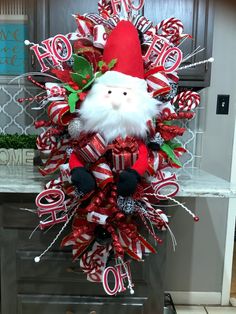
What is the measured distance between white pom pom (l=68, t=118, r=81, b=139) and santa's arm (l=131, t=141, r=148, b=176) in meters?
0.21

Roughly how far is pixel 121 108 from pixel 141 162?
0.18 m

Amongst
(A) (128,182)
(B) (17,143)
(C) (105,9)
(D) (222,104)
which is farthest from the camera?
(D) (222,104)

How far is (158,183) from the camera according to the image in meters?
1.08

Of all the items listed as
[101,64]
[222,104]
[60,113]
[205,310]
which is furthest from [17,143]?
[205,310]

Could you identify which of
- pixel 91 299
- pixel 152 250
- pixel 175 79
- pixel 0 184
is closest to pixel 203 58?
pixel 175 79

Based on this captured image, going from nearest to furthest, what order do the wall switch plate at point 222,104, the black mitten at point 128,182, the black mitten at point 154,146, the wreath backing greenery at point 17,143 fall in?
the black mitten at point 128,182 → the black mitten at point 154,146 → the wreath backing greenery at point 17,143 → the wall switch plate at point 222,104

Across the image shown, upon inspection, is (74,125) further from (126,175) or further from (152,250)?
(152,250)

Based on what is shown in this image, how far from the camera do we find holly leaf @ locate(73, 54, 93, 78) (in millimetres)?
993

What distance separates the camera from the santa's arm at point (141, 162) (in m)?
0.98

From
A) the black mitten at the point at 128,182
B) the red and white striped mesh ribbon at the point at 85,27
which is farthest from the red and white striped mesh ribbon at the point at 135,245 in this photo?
the red and white striped mesh ribbon at the point at 85,27

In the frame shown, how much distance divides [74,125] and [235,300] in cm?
155

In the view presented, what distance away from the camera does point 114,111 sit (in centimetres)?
97

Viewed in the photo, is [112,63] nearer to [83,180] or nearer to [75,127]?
[75,127]

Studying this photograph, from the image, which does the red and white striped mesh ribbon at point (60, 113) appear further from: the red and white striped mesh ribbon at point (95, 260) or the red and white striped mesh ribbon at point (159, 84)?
the red and white striped mesh ribbon at point (95, 260)
